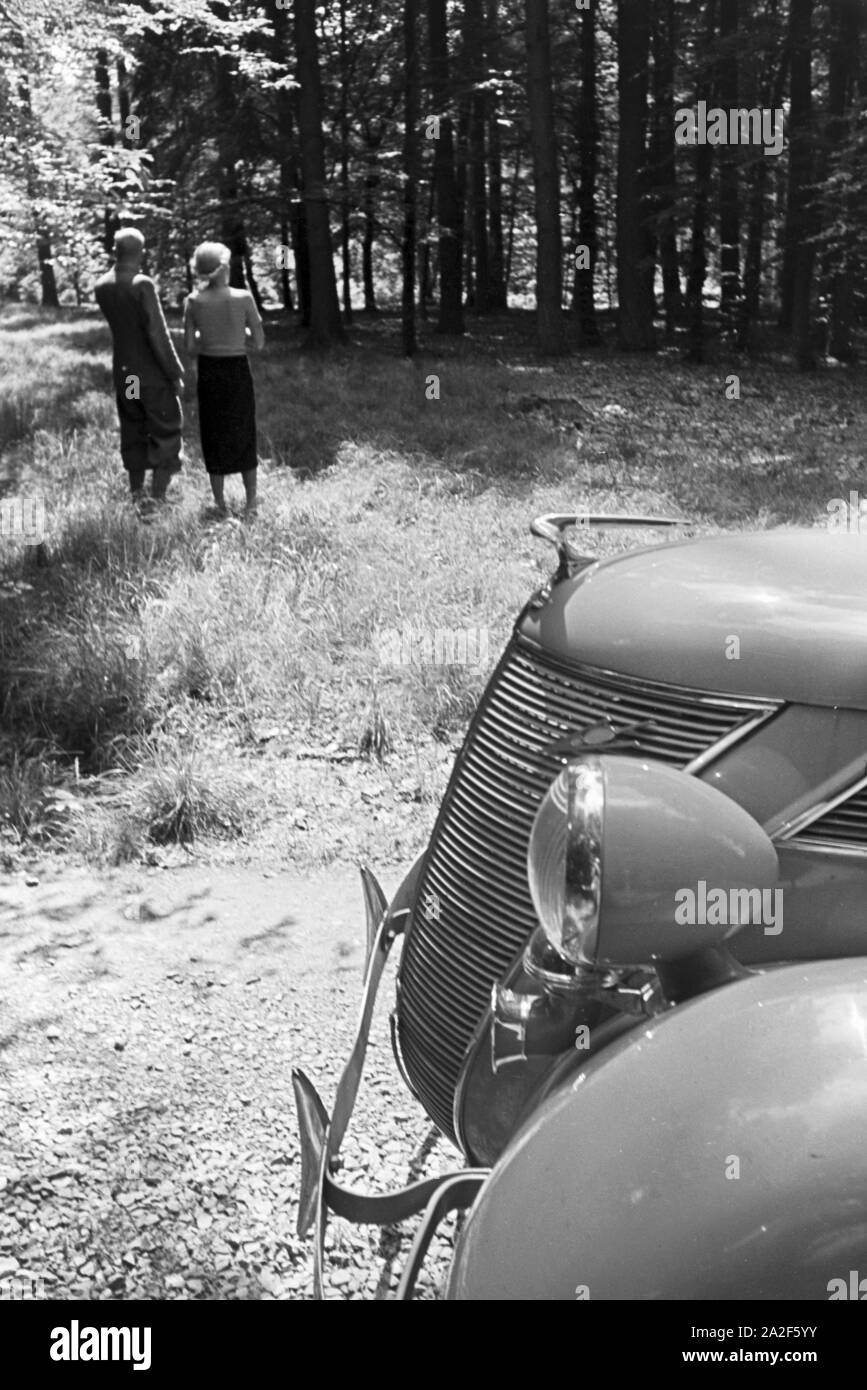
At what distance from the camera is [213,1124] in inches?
137

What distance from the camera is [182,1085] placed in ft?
12.0

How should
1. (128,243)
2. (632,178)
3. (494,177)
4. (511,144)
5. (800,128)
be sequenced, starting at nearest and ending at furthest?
(128,243)
(800,128)
(632,178)
(511,144)
(494,177)

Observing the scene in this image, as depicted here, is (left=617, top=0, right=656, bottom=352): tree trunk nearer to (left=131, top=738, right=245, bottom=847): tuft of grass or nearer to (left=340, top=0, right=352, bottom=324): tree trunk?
(left=340, top=0, right=352, bottom=324): tree trunk

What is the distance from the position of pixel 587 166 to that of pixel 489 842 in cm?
2631

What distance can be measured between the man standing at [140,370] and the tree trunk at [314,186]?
10.7m

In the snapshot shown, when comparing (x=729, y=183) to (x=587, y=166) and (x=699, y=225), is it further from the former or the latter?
(x=587, y=166)

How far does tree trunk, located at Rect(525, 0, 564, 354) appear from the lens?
798 inches

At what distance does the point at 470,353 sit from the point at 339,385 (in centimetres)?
534

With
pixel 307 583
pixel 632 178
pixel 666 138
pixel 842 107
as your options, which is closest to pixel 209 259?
pixel 307 583

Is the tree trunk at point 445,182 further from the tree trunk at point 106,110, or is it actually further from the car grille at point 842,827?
the car grille at point 842,827

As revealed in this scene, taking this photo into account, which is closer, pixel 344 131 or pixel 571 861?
pixel 571 861
